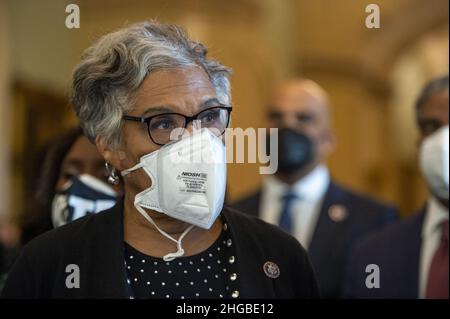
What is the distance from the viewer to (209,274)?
6.97ft

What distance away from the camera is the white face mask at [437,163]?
2.66m

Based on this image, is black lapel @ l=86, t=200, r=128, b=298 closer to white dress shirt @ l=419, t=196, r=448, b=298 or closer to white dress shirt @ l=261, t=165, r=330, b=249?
white dress shirt @ l=419, t=196, r=448, b=298

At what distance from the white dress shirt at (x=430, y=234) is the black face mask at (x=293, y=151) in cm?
104

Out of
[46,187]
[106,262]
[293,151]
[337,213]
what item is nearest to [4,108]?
[293,151]

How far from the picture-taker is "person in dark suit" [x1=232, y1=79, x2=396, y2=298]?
145 inches

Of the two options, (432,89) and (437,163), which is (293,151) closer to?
(432,89)

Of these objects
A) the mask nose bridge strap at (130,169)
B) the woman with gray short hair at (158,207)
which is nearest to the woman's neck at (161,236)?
the woman with gray short hair at (158,207)

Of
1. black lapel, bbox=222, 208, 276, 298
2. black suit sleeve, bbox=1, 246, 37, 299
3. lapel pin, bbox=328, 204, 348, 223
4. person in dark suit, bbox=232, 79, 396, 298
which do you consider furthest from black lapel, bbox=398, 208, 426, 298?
black suit sleeve, bbox=1, 246, 37, 299

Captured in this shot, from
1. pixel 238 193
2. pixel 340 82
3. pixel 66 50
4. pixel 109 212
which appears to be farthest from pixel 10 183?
pixel 109 212

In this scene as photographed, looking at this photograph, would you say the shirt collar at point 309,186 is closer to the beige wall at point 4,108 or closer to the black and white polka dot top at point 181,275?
the black and white polka dot top at point 181,275

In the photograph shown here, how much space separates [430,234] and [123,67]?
4.91 feet
